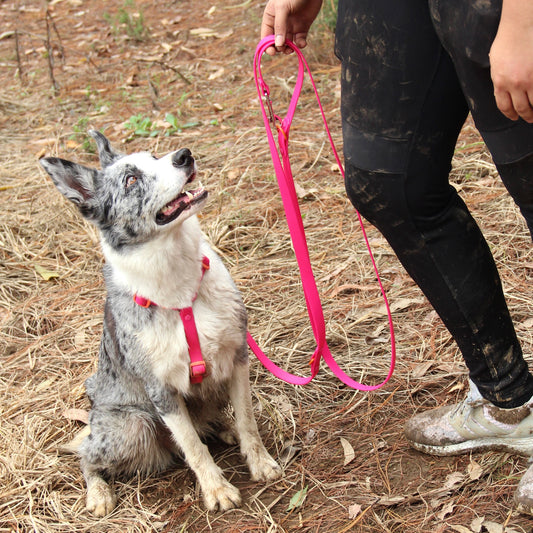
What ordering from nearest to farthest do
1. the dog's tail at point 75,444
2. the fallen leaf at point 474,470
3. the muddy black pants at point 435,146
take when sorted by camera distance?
the muddy black pants at point 435,146 → the fallen leaf at point 474,470 → the dog's tail at point 75,444

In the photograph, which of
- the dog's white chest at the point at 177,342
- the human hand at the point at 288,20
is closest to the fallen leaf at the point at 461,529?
the dog's white chest at the point at 177,342

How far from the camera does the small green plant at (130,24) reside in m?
8.73

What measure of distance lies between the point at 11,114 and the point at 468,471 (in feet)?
22.7

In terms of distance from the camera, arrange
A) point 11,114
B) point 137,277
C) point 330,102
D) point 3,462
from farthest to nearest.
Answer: point 11,114 < point 330,102 < point 3,462 < point 137,277

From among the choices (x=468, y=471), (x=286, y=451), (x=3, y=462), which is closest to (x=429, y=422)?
(x=468, y=471)

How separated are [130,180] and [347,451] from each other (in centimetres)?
154

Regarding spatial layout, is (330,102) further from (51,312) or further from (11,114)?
(11,114)

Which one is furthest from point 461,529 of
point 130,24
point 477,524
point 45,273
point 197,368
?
point 130,24

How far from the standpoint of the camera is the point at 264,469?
289cm

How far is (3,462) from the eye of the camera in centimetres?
325

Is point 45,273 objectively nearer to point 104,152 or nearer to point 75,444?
point 75,444

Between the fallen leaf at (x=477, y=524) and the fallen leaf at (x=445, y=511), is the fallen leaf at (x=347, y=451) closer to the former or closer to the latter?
the fallen leaf at (x=445, y=511)

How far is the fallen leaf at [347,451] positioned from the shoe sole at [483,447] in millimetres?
285

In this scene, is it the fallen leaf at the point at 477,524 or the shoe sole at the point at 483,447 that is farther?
the shoe sole at the point at 483,447
